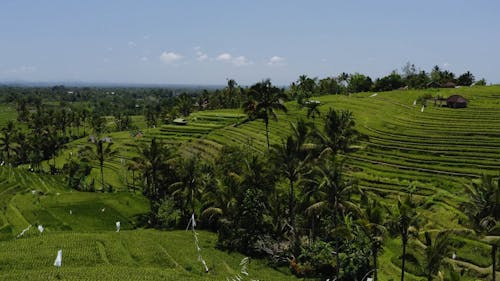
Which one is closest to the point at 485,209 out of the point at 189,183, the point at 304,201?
the point at 304,201

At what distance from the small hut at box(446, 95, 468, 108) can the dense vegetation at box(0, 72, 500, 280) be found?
2.77m

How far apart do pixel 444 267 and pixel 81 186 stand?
53.0 metres

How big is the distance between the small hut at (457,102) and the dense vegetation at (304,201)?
2765 millimetres

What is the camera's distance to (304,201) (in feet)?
105

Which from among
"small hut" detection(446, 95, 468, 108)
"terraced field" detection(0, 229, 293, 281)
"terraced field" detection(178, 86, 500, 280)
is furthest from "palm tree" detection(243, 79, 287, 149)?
"small hut" detection(446, 95, 468, 108)

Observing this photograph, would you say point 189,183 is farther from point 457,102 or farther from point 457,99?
point 457,99

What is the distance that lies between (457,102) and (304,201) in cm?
Result: 5457

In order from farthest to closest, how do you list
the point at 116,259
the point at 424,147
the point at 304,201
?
the point at 424,147
the point at 304,201
the point at 116,259

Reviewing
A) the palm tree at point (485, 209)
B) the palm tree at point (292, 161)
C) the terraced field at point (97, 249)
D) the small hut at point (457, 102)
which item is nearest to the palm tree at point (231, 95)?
the small hut at point (457, 102)

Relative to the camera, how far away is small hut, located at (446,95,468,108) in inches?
2894

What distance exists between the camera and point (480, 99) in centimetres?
7750

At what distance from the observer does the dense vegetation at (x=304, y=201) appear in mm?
25973

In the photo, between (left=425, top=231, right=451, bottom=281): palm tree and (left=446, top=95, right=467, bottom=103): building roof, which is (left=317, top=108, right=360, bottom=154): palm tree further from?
(left=446, top=95, right=467, bottom=103): building roof

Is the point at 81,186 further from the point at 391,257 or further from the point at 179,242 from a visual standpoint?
the point at 391,257
